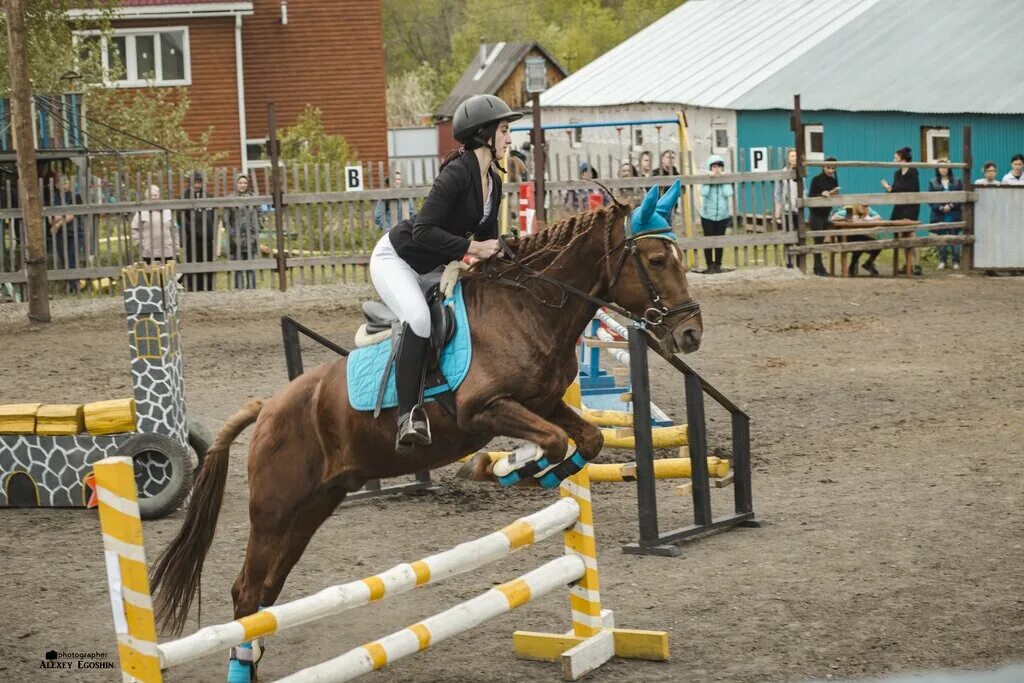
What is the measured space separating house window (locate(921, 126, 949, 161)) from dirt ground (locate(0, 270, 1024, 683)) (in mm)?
12106

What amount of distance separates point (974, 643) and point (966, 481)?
2.90m

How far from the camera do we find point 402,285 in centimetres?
532

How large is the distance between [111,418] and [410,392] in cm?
351

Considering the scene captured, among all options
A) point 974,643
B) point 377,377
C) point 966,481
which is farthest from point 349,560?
point 966,481

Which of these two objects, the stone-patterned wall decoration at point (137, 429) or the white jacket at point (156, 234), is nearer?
the stone-patterned wall decoration at point (137, 429)

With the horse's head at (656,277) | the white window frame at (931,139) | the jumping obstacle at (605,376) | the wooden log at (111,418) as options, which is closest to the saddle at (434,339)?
the horse's head at (656,277)

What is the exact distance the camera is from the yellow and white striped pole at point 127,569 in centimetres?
366

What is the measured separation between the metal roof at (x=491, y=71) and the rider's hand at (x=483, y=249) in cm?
4607

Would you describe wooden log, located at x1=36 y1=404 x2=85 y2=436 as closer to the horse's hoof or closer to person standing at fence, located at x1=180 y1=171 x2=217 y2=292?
the horse's hoof

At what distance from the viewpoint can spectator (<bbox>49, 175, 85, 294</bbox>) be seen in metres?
17.8

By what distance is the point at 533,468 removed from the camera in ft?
16.6

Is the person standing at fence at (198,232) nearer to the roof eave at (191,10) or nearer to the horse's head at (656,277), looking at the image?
the roof eave at (191,10)

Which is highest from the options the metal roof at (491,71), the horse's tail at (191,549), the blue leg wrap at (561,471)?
the metal roof at (491,71)

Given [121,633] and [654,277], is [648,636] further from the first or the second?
[121,633]
